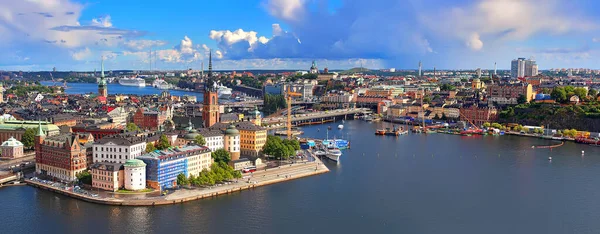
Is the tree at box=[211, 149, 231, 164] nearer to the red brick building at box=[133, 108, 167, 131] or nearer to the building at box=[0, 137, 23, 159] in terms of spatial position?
the building at box=[0, 137, 23, 159]

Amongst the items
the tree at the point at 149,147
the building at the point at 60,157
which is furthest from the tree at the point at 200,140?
the building at the point at 60,157

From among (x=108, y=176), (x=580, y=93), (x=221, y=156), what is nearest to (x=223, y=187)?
(x=221, y=156)

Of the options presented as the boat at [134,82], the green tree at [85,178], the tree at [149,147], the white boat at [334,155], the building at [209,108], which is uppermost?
the boat at [134,82]

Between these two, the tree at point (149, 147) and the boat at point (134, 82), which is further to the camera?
the boat at point (134, 82)

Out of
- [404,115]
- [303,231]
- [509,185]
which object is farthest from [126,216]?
[404,115]

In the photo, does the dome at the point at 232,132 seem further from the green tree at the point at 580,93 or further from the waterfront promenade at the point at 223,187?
the green tree at the point at 580,93

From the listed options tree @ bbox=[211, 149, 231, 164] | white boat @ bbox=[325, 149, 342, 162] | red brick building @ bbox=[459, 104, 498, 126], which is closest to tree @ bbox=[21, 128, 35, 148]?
tree @ bbox=[211, 149, 231, 164]
